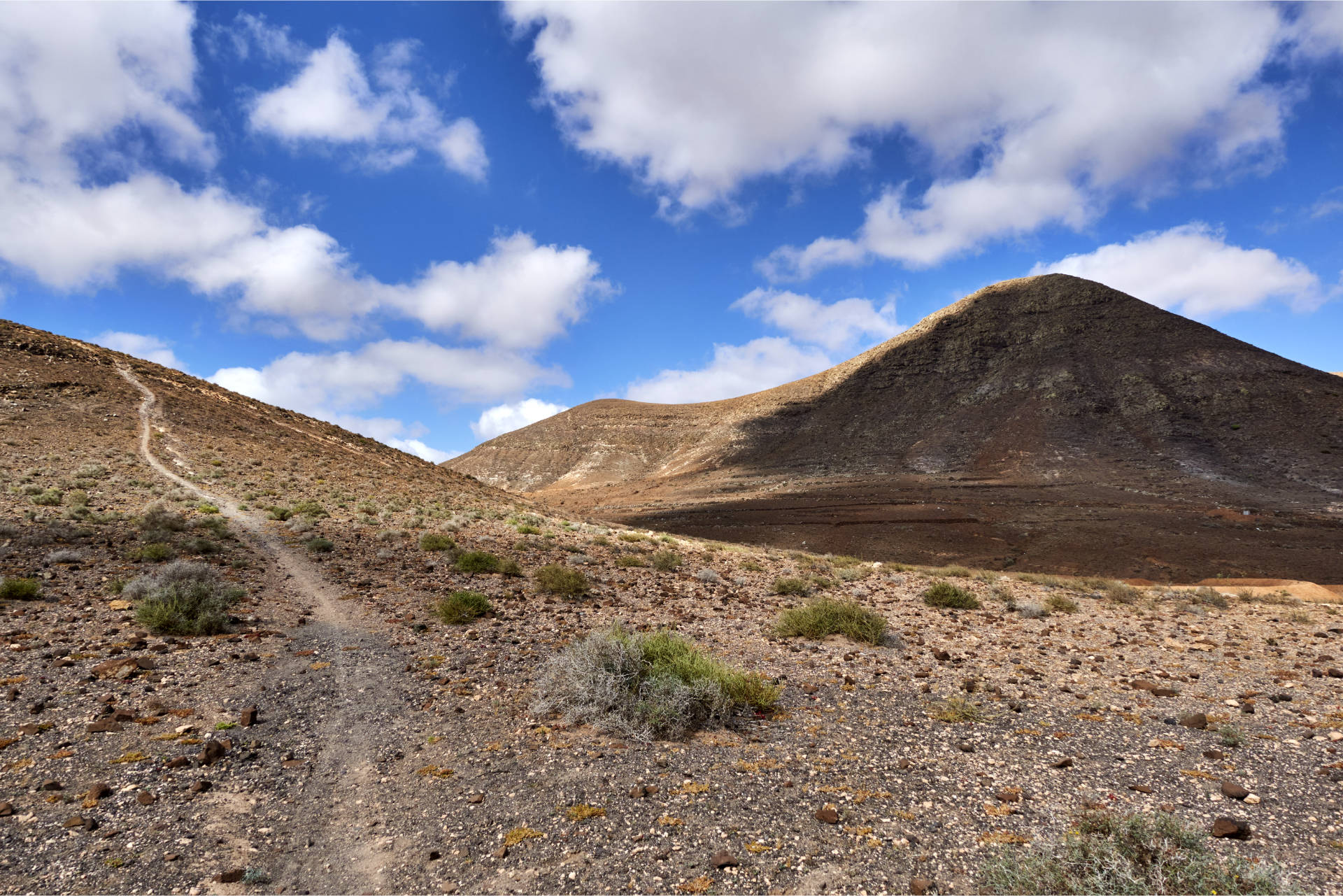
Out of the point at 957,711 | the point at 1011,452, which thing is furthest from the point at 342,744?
the point at 1011,452

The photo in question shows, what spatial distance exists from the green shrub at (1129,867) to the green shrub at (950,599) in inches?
346

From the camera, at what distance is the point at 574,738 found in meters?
5.43

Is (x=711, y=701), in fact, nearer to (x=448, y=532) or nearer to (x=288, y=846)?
(x=288, y=846)

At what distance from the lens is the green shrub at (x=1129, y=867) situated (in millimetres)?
3117

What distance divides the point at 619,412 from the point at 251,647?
336 feet

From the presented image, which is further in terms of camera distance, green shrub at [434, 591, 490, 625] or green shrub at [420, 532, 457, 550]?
green shrub at [420, 532, 457, 550]

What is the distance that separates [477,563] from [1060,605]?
475 inches

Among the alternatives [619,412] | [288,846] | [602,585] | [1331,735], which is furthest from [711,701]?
[619,412]

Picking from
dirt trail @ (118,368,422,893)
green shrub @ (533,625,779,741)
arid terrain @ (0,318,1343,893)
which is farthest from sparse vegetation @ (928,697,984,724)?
dirt trail @ (118,368,422,893)

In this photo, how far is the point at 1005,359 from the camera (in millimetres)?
79375

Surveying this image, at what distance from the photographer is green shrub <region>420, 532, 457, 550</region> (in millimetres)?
14391

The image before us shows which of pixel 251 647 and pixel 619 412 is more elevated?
pixel 619 412

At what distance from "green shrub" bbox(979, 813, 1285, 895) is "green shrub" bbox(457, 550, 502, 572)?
1089cm

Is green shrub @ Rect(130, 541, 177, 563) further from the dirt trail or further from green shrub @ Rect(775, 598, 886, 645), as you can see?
green shrub @ Rect(775, 598, 886, 645)
